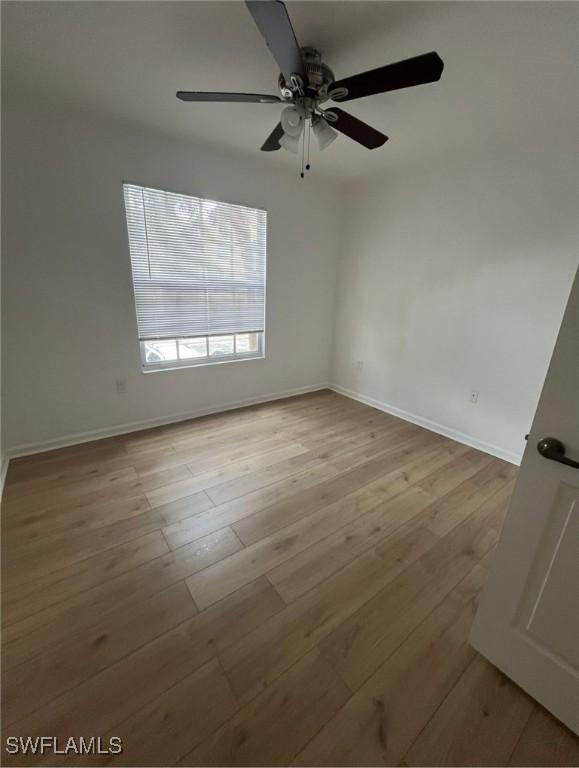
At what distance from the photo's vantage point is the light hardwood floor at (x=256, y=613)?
0.95 m

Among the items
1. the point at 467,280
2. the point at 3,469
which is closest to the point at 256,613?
the point at 3,469

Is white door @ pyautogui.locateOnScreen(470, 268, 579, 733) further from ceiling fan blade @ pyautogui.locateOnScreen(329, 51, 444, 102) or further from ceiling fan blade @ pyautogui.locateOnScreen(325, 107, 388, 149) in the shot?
ceiling fan blade @ pyautogui.locateOnScreen(325, 107, 388, 149)

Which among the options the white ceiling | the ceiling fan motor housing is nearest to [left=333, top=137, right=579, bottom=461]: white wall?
the white ceiling

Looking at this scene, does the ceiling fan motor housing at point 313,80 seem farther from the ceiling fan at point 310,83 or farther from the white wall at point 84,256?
the white wall at point 84,256

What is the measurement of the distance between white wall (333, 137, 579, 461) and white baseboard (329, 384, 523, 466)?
0.02 meters

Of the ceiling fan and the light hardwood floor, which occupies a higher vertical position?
the ceiling fan

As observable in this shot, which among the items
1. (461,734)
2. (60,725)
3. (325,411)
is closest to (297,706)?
(461,734)

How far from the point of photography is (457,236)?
2656 mm

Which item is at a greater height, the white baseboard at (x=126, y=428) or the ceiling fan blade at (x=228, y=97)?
the ceiling fan blade at (x=228, y=97)

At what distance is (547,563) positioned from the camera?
0.95 metres

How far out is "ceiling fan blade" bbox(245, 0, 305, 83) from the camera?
97cm

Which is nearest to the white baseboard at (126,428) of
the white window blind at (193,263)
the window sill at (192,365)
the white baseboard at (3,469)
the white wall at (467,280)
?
the white baseboard at (3,469)

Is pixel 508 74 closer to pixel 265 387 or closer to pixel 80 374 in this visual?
pixel 265 387

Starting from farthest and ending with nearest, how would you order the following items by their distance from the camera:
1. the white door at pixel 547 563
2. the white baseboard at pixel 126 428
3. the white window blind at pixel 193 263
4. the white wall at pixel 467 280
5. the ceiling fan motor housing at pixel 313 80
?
1. the white window blind at pixel 193 263
2. the white baseboard at pixel 126 428
3. the white wall at pixel 467 280
4. the ceiling fan motor housing at pixel 313 80
5. the white door at pixel 547 563
